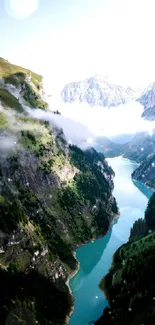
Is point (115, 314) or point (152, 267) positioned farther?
point (152, 267)

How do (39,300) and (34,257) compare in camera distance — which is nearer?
(39,300)

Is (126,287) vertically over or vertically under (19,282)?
under

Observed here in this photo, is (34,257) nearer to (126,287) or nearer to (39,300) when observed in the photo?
(39,300)

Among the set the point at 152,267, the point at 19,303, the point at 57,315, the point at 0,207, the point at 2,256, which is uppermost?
the point at 0,207

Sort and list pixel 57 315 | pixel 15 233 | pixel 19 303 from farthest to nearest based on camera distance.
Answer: pixel 15 233
pixel 57 315
pixel 19 303

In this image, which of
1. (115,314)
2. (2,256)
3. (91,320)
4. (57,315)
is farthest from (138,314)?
(2,256)

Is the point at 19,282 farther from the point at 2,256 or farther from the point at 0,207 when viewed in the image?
the point at 0,207

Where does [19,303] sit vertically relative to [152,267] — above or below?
above

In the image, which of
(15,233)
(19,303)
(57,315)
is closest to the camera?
(19,303)

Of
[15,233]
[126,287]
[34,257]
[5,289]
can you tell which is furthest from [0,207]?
[126,287]
